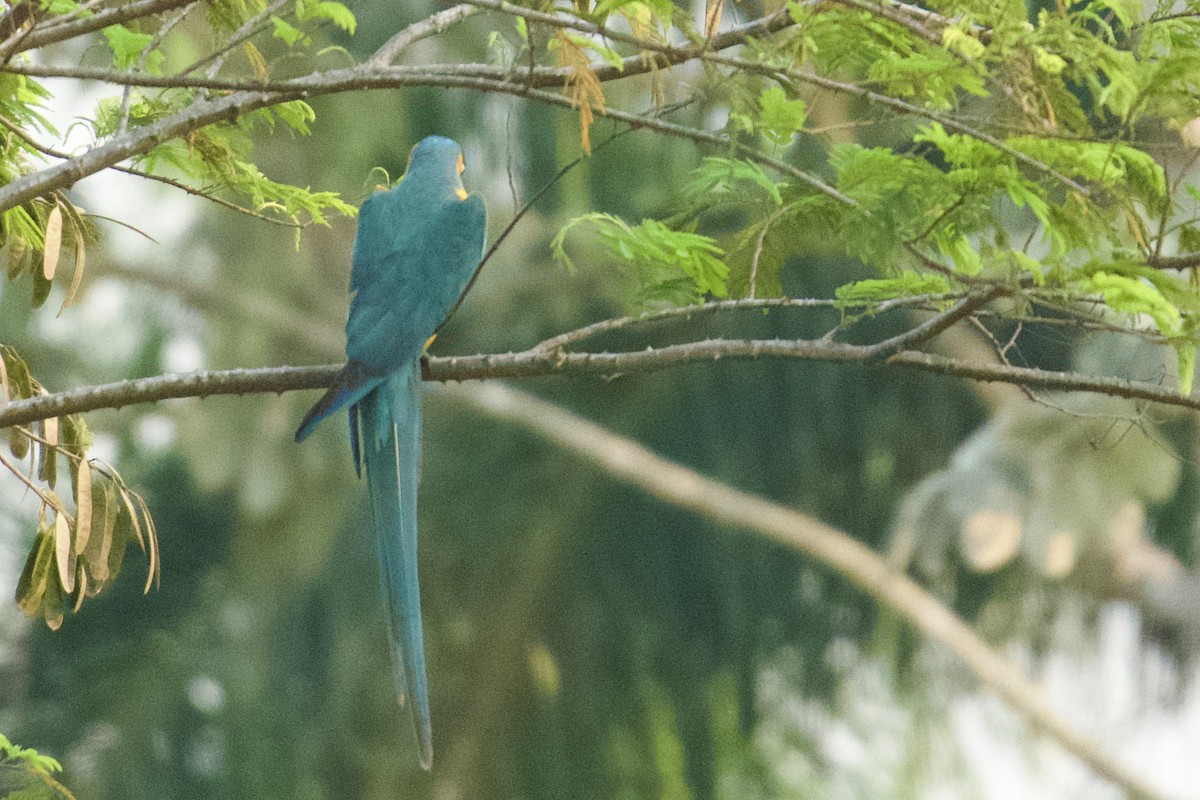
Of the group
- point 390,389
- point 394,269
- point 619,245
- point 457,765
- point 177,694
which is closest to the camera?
point 619,245

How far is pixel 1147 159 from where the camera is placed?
1.75m

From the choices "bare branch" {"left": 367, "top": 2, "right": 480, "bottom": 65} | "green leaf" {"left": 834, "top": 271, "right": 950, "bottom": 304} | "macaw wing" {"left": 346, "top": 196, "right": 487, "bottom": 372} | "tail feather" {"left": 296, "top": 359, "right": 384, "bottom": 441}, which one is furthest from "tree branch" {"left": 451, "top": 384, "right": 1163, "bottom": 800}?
"green leaf" {"left": 834, "top": 271, "right": 950, "bottom": 304}

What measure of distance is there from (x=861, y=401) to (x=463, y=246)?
467cm

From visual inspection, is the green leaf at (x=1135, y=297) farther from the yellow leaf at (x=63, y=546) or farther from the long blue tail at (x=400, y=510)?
the yellow leaf at (x=63, y=546)

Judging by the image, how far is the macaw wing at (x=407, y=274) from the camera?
2.54 m

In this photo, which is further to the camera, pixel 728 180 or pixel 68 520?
pixel 68 520

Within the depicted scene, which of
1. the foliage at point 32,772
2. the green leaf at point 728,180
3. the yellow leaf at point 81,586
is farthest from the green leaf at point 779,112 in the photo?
the foliage at point 32,772

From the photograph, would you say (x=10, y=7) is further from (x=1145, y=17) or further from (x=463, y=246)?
(x=1145, y=17)

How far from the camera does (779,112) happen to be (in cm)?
180

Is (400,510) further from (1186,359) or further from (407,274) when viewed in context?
(1186,359)

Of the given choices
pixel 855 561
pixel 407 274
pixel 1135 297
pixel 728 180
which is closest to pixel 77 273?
pixel 407 274

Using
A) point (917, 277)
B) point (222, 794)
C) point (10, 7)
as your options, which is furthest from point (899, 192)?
point (222, 794)

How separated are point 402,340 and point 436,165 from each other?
0.61 metres

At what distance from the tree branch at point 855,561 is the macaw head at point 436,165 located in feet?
10.7
